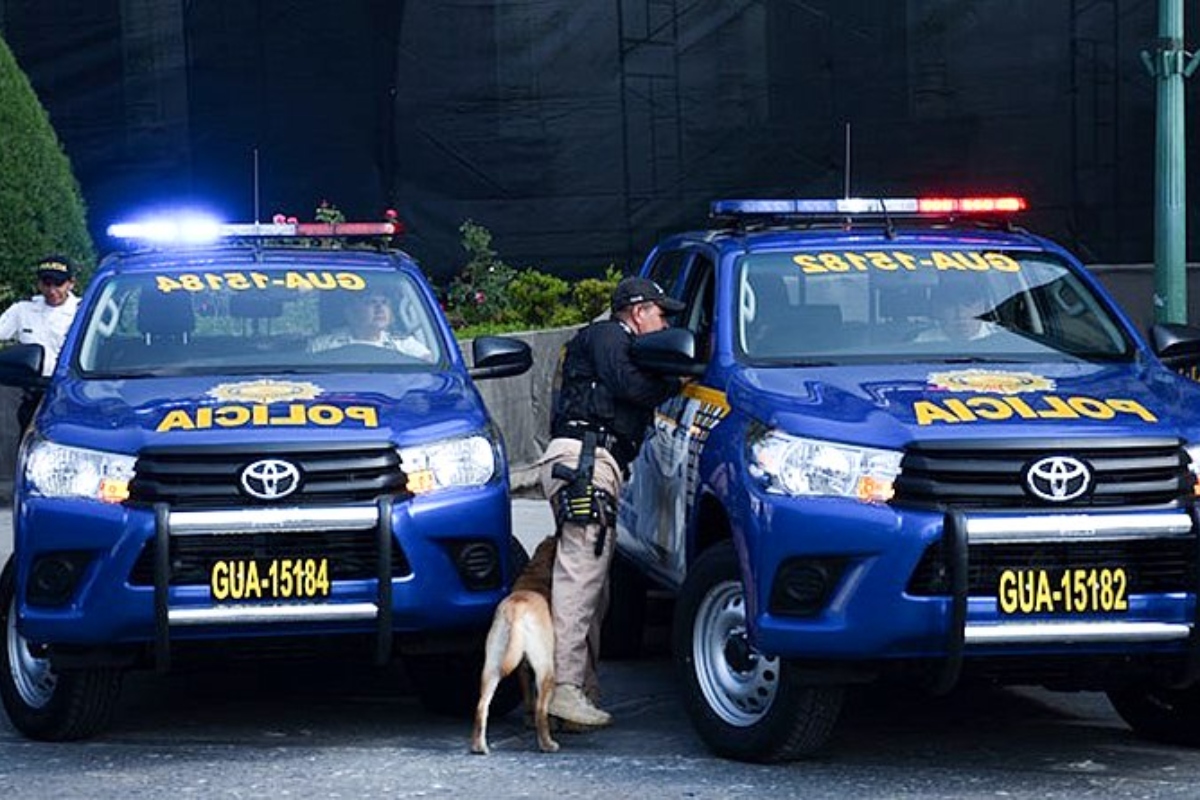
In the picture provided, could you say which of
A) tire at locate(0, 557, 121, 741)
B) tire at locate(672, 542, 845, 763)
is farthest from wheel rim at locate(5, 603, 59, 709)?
tire at locate(672, 542, 845, 763)

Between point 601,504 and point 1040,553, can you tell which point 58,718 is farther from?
point 1040,553

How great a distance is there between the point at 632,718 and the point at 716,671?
0.94 metres

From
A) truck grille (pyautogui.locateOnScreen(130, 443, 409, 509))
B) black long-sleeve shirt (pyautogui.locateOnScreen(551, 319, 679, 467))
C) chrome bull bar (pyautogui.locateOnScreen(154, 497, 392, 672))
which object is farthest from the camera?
black long-sleeve shirt (pyautogui.locateOnScreen(551, 319, 679, 467))

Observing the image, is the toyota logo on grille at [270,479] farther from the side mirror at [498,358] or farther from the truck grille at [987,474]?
the truck grille at [987,474]

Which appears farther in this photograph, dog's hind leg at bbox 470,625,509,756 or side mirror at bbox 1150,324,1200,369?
side mirror at bbox 1150,324,1200,369

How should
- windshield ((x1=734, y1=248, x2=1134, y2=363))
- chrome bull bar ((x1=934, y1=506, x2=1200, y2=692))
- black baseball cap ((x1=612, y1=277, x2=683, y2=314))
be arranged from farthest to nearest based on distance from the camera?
black baseball cap ((x1=612, y1=277, x2=683, y2=314)) → windshield ((x1=734, y1=248, x2=1134, y2=363)) → chrome bull bar ((x1=934, y1=506, x2=1200, y2=692))

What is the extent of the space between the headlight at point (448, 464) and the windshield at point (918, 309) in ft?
3.16

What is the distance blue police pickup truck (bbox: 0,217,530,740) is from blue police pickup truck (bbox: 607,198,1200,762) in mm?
756

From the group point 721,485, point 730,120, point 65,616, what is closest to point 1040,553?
point 721,485

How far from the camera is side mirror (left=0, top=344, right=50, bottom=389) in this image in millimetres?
9070

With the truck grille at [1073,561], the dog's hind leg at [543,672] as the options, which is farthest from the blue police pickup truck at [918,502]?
the dog's hind leg at [543,672]

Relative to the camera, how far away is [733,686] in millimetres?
7988

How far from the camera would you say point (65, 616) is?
7.92 metres

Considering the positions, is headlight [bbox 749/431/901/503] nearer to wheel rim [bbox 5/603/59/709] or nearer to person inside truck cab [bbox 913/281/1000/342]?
person inside truck cab [bbox 913/281/1000/342]
